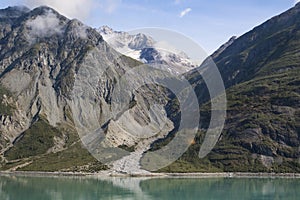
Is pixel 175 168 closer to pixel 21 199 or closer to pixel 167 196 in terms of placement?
pixel 167 196

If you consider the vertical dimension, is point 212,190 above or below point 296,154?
below

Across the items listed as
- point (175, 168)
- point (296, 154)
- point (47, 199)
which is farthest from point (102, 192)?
point (296, 154)

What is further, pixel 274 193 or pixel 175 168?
pixel 175 168

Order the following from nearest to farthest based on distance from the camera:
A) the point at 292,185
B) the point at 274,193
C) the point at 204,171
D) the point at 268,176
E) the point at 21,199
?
the point at 21,199 < the point at 274,193 < the point at 292,185 < the point at 268,176 < the point at 204,171

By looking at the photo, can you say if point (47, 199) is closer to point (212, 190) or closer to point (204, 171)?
point (212, 190)

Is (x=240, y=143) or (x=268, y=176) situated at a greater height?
(x=240, y=143)

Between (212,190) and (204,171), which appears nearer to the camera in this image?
(212,190)

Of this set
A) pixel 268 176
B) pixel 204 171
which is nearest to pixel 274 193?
pixel 268 176

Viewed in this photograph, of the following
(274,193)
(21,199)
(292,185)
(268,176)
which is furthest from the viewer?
(268,176)

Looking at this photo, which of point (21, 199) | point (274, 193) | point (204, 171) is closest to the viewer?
point (21, 199)
